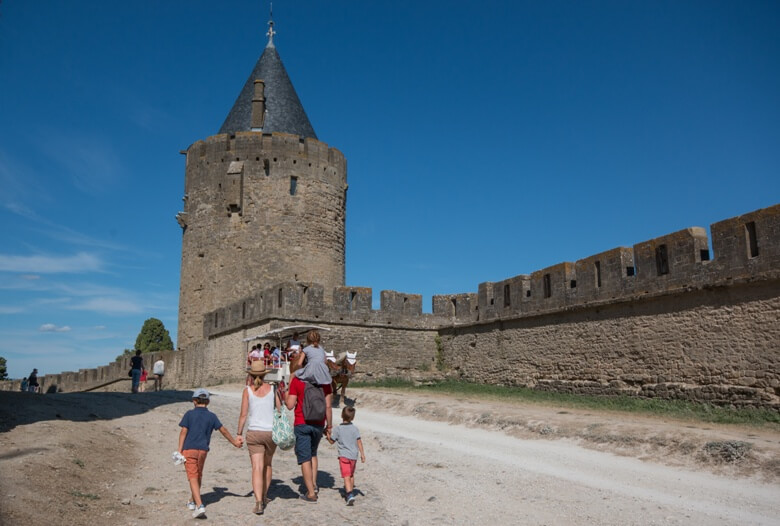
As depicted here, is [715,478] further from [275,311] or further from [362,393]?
[275,311]

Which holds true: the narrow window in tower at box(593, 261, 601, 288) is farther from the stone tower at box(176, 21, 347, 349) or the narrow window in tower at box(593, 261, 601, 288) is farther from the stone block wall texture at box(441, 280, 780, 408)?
the stone tower at box(176, 21, 347, 349)

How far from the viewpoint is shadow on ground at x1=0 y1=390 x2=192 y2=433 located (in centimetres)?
848

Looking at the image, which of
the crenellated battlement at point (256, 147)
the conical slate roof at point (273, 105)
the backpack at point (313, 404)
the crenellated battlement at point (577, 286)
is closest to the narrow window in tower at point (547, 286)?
the crenellated battlement at point (577, 286)

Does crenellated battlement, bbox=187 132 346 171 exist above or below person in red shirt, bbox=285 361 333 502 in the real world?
above

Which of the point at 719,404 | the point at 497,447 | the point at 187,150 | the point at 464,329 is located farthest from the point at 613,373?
the point at 187,150

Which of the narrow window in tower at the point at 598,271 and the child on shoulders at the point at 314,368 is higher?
the narrow window in tower at the point at 598,271

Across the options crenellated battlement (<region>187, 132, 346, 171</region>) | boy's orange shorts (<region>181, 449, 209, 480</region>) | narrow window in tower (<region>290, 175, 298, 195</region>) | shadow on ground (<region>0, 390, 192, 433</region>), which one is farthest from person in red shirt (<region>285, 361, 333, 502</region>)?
crenellated battlement (<region>187, 132, 346, 171</region>)

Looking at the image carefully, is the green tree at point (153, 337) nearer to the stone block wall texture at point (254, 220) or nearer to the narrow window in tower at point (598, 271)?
the stone block wall texture at point (254, 220)

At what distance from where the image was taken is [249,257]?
23.9 meters

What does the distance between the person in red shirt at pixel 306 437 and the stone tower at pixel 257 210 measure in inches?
668

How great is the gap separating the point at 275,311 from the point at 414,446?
914cm

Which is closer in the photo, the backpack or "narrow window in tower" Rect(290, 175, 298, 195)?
the backpack

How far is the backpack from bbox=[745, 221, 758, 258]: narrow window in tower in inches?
296

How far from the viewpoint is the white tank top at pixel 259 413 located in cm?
619
